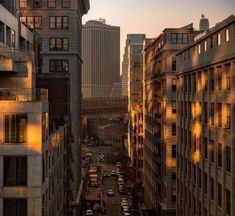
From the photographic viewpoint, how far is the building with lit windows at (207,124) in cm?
3050

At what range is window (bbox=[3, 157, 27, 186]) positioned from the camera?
78.8 feet

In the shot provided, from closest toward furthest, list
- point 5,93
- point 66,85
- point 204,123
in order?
1. point 5,93
2. point 204,123
3. point 66,85

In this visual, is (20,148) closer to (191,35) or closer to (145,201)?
(191,35)

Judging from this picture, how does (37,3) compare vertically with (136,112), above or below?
above

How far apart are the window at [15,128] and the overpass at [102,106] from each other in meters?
153

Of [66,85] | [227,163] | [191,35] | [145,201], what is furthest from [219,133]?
[145,201]

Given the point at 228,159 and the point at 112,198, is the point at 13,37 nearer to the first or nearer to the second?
the point at 228,159

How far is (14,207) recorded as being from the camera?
942 inches

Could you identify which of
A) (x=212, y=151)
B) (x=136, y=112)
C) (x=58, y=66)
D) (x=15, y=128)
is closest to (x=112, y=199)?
(x=136, y=112)

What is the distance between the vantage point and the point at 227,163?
1204 inches

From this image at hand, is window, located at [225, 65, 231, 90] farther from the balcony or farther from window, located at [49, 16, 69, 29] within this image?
window, located at [49, 16, 69, 29]

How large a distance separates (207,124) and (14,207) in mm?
17449

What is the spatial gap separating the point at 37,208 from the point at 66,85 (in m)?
29.3

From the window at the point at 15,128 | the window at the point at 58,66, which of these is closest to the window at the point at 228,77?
the window at the point at 15,128
